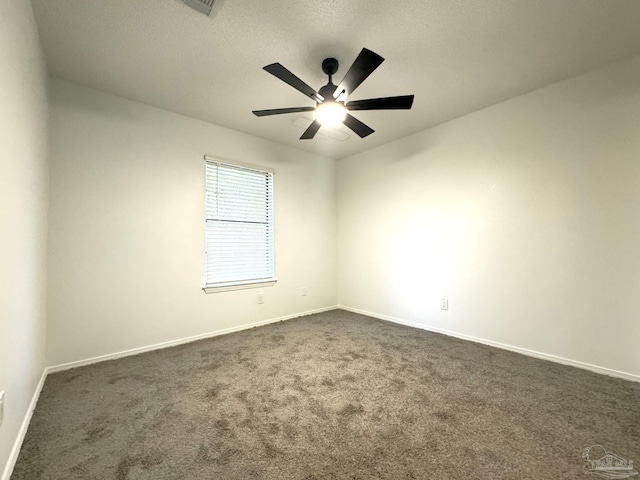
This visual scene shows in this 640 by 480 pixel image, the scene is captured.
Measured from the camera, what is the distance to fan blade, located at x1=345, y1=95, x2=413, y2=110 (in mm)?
1946

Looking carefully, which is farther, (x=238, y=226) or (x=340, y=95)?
(x=238, y=226)

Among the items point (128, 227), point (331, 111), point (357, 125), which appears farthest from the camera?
point (128, 227)

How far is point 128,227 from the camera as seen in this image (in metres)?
2.66

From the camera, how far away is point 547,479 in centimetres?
120

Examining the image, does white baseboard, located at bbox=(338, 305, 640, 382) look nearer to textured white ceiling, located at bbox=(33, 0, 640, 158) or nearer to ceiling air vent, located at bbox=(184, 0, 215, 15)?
textured white ceiling, located at bbox=(33, 0, 640, 158)

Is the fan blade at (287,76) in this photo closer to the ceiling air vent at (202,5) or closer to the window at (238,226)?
the ceiling air vent at (202,5)

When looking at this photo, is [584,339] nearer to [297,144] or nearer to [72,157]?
[297,144]

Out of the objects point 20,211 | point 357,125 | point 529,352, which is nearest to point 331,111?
point 357,125

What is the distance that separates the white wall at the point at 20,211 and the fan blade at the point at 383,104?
1.89 metres

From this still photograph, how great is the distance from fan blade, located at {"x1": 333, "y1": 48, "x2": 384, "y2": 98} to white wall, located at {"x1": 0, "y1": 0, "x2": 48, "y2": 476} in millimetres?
1699

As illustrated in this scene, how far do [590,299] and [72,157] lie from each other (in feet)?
15.5

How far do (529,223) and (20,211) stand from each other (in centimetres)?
390

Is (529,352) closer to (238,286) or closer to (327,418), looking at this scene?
(327,418)

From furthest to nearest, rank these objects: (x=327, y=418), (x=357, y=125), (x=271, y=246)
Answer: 1. (x=271, y=246)
2. (x=357, y=125)
3. (x=327, y=418)
